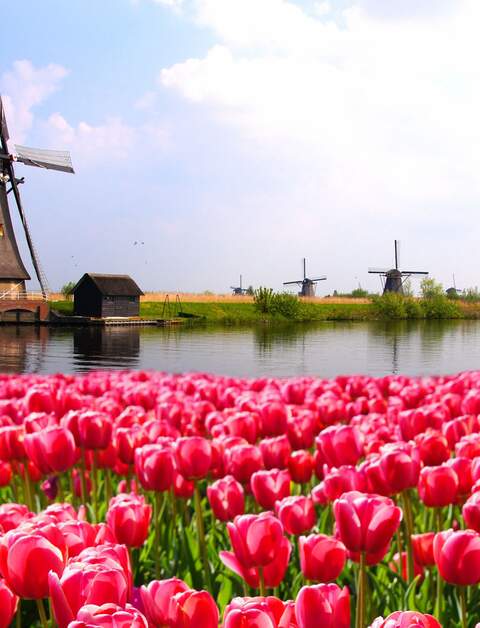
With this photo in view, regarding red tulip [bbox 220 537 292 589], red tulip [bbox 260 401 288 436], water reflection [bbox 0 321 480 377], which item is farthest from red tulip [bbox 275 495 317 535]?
water reflection [bbox 0 321 480 377]

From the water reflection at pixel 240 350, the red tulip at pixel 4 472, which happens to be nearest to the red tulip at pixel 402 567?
the red tulip at pixel 4 472

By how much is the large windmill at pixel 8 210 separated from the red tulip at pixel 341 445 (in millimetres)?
43249

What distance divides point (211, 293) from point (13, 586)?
273ft

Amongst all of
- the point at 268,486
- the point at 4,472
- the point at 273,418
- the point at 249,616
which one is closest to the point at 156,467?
the point at 268,486

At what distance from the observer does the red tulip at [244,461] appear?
2650mm

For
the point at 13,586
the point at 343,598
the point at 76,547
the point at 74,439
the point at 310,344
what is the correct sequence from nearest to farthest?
the point at 343,598, the point at 13,586, the point at 76,547, the point at 74,439, the point at 310,344

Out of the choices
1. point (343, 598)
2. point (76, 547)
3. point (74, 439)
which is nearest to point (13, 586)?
point (76, 547)

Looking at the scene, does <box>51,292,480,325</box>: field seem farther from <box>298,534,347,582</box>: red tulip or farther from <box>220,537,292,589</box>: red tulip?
<box>298,534,347,582</box>: red tulip

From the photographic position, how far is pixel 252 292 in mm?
84250

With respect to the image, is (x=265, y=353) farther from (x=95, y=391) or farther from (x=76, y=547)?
(x=76, y=547)

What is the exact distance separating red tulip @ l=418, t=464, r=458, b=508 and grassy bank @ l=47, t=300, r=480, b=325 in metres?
68.1

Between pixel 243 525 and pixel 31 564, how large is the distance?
506 millimetres

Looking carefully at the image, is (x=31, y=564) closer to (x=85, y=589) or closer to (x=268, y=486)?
(x=85, y=589)

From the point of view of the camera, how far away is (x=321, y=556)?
5.46 ft
